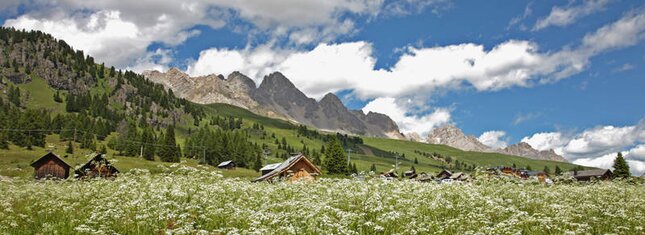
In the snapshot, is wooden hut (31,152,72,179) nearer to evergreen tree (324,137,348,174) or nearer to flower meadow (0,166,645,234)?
evergreen tree (324,137,348,174)

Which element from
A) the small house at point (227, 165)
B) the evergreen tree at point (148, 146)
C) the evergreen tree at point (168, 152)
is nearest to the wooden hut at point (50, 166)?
the evergreen tree at point (148, 146)

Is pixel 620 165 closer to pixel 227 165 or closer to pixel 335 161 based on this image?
pixel 335 161

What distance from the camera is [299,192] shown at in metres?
17.9

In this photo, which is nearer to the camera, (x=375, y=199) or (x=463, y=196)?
(x=375, y=199)

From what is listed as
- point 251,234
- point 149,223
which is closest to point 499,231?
point 251,234

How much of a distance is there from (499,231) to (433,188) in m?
6.70

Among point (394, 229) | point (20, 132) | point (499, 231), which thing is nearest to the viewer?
point (499, 231)

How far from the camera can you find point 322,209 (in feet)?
41.2

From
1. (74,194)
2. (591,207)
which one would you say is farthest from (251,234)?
(74,194)

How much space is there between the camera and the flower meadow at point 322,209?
12039mm

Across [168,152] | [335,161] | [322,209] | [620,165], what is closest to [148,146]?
[168,152]

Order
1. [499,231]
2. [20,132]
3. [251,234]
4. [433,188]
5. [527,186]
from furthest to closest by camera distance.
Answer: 1. [20,132]
2. [527,186]
3. [433,188]
4. [499,231]
5. [251,234]

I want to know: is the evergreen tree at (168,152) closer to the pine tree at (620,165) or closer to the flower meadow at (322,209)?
the pine tree at (620,165)

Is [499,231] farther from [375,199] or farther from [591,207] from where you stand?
[591,207]
